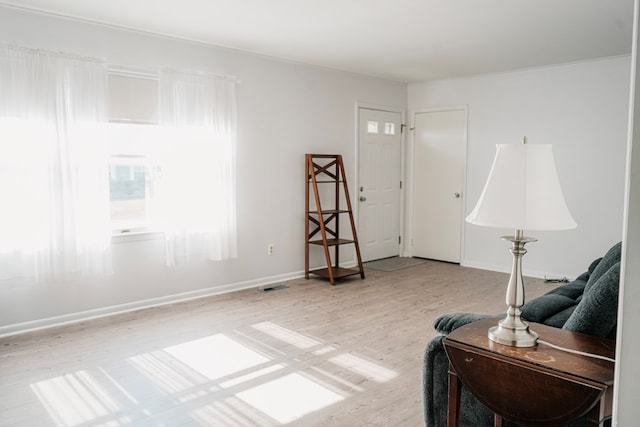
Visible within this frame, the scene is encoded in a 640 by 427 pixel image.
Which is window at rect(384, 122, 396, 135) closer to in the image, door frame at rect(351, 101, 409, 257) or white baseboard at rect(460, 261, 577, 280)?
door frame at rect(351, 101, 409, 257)

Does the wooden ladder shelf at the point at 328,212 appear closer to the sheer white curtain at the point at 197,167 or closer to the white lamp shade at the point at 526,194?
the sheer white curtain at the point at 197,167

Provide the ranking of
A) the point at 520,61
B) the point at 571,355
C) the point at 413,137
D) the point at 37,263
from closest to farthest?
the point at 571,355 < the point at 37,263 < the point at 520,61 < the point at 413,137

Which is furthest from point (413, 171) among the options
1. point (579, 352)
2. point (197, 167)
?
point (579, 352)

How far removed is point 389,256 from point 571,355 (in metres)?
5.26

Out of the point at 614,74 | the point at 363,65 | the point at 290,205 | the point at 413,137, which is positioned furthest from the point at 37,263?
the point at 614,74

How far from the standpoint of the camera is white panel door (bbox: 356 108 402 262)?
6.32 m

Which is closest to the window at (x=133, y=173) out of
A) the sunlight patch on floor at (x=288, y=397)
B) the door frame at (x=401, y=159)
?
the sunlight patch on floor at (x=288, y=397)

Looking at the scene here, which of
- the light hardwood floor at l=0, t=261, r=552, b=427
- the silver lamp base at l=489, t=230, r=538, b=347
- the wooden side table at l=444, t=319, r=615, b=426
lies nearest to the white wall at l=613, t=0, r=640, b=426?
the wooden side table at l=444, t=319, r=615, b=426

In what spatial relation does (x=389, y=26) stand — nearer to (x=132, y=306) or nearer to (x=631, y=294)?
(x=132, y=306)

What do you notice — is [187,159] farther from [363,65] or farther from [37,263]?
[363,65]

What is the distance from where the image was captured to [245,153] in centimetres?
500

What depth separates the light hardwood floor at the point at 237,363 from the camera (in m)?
2.54

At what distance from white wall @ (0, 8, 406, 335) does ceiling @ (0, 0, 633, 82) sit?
15cm

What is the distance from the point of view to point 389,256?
22.5 feet
